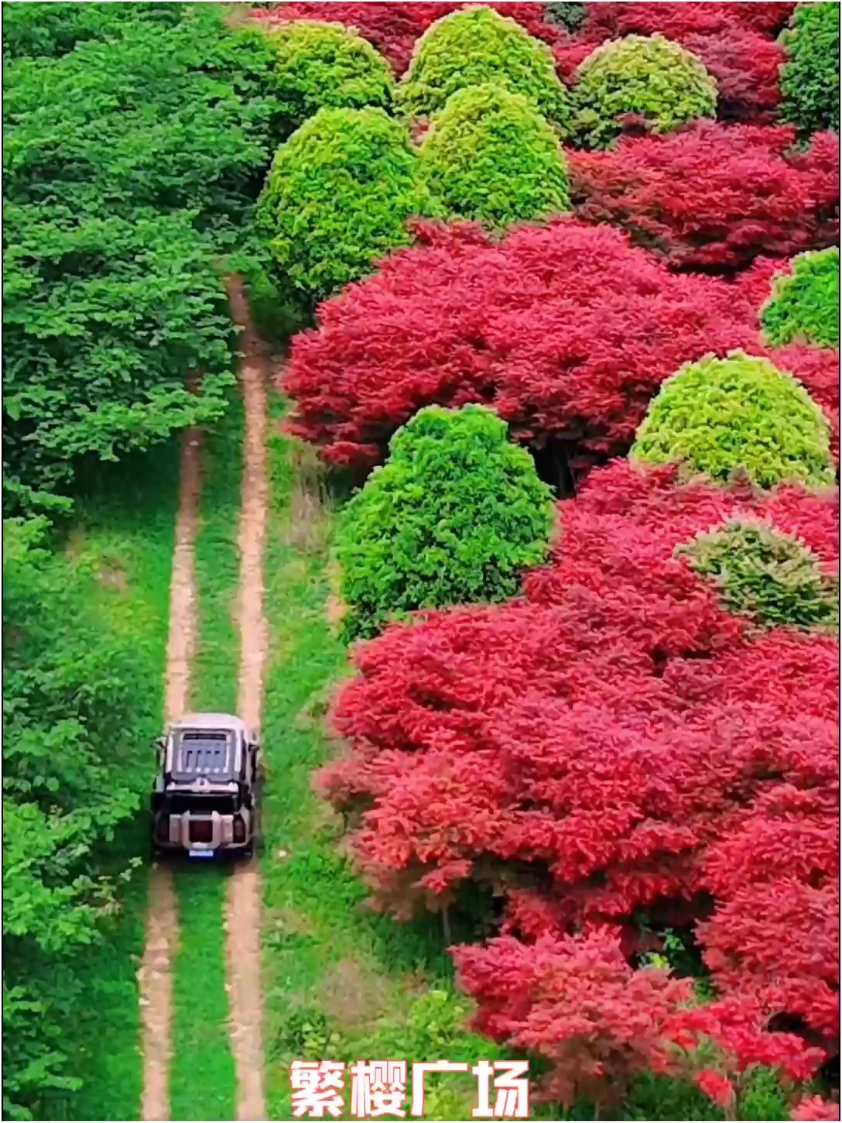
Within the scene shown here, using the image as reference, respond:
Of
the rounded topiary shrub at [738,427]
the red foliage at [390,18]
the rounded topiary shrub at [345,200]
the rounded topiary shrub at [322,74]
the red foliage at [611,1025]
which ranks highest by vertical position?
the red foliage at [390,18]

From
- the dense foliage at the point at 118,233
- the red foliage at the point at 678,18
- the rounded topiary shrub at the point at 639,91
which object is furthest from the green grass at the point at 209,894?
the red foliage at the point at 678,18

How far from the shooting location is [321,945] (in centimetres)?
1140

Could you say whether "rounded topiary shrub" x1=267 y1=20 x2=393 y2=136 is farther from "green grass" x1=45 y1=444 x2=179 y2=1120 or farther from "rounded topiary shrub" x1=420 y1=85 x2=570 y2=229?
"green grass" x1=45 y1=444 x2=179 y2=1120

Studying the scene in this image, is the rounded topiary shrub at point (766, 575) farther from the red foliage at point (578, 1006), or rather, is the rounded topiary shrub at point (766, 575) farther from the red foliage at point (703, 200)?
the red foliage at point (703, 200)

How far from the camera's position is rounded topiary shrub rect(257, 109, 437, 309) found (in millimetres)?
17281

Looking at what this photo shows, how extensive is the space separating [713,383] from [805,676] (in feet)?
10.7

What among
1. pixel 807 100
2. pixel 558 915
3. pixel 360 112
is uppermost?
pixel 807 100

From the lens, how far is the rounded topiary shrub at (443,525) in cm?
1277

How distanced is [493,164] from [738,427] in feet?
17.8

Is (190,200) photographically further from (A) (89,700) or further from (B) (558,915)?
(B) (558,915)

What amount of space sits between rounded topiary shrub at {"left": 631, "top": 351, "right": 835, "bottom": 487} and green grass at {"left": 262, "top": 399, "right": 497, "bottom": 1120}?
3.08 metres

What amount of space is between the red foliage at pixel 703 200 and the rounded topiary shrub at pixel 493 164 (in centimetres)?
81

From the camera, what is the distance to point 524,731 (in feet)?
36.3

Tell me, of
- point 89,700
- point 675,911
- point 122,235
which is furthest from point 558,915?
point 122,235
